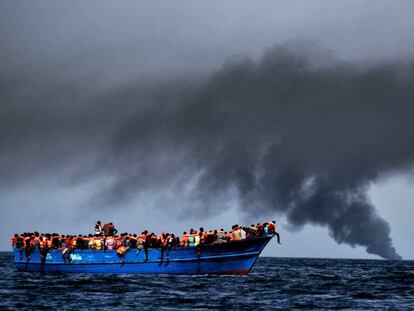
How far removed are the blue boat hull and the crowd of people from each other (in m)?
0.49

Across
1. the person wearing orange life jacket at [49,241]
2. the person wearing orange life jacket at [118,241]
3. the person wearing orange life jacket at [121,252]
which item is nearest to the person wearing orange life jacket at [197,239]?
the person wearing orange life jacket at [121,252]

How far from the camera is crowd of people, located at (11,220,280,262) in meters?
55.6

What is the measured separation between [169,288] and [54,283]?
9738 mm

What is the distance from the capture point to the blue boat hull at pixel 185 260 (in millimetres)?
54969

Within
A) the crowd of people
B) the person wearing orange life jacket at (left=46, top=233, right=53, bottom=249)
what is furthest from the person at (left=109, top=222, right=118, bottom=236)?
the person wearing orange life jacket at (left=46, top=233, right=53, bottom=249)

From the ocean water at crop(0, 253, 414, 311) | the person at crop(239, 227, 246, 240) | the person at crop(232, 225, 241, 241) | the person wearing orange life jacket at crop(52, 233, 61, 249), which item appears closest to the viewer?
the ocean water at crop(0, 253, 414, 311)

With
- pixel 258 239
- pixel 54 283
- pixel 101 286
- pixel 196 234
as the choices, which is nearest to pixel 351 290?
pixel 258 239

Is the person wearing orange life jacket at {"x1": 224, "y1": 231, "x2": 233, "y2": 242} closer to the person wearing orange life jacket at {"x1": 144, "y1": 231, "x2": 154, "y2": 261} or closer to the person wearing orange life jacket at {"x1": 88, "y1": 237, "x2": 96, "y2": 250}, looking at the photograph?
the person wearing orange life jacket at {"x1": 144, "y1": 231, "x2": 154, "y2": 261}

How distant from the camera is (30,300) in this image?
4212 centimetres

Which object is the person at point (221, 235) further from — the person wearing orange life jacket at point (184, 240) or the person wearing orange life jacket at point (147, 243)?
the person wearing orange life jacket at point (147, 243)

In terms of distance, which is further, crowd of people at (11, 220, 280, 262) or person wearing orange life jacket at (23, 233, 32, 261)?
person wearing orange life jacket at (23, 233, 32, 261)

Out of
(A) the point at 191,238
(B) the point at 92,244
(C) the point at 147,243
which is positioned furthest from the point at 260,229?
(B) the point at 92,244

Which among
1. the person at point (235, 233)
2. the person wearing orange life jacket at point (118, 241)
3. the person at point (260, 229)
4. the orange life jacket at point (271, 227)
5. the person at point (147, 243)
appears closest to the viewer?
the orange life jacket at point (271, 227)

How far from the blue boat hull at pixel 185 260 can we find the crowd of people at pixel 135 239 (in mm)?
491
